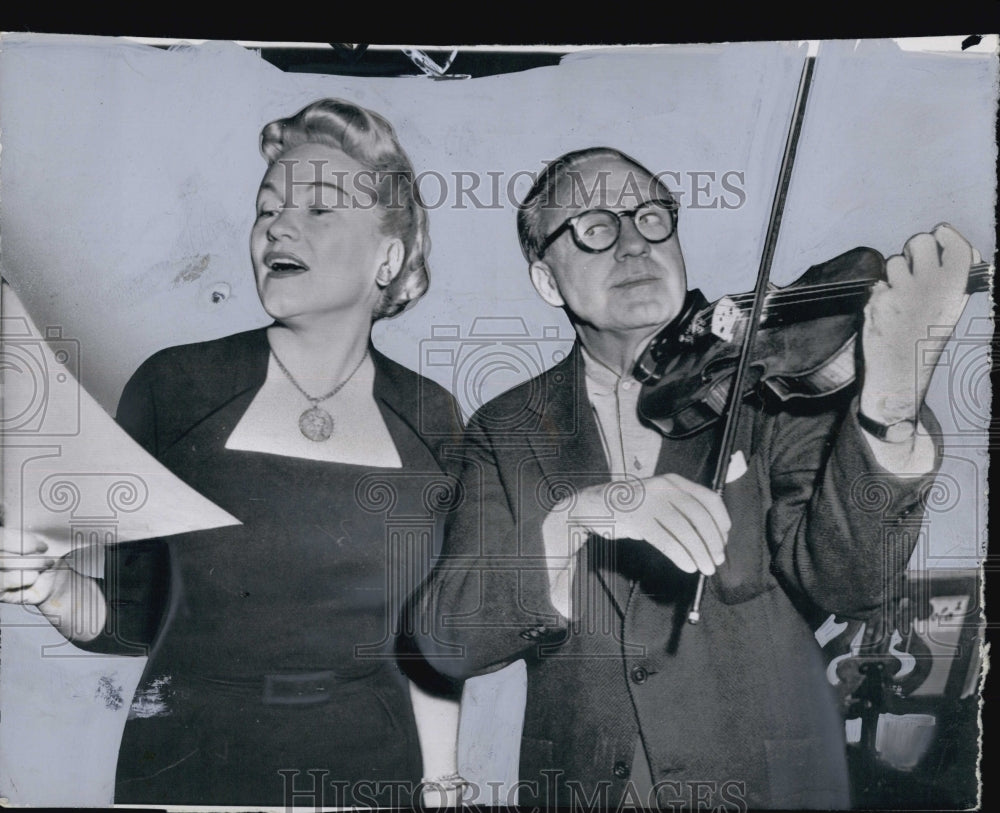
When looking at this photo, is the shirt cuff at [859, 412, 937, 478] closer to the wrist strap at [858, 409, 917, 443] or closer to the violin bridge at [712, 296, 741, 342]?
the wrist strap at [858, 409, 917, 443]

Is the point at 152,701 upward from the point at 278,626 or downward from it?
downward

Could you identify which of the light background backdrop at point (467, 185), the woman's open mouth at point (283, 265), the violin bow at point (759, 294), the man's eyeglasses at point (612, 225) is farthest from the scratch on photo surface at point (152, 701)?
the man's eyeglasses at point (612, 225)

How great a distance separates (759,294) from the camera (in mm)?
3188

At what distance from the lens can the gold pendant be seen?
126 inches

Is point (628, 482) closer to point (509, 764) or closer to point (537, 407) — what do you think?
point (537, 407)

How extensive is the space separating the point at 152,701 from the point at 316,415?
1.07 meters

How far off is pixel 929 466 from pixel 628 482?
99cm

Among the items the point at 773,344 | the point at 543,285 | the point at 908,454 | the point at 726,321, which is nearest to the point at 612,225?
the point at 543,285

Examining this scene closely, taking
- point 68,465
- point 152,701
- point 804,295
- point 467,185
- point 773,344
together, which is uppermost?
point 467,185

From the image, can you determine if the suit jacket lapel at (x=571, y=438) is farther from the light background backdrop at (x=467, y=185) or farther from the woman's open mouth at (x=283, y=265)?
the woman's open mouth at (x=283, y=265)

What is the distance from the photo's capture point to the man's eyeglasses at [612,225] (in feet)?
10.5

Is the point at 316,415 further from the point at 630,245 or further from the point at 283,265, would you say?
the point at 630,245

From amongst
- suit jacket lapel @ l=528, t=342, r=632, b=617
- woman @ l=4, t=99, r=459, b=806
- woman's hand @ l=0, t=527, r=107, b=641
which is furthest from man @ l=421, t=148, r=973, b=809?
woman's hand @ l=0, t=527, r=107, b=641

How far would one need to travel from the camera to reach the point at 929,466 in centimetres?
321
